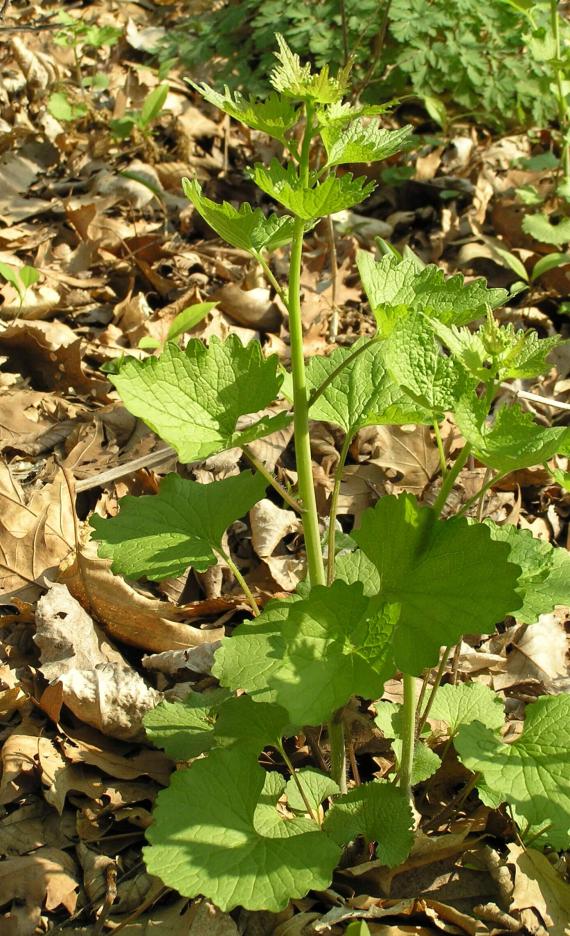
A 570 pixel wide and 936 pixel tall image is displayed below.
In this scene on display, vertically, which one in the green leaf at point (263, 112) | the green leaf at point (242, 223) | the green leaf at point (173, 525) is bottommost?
the green leaf at point (173, 525)

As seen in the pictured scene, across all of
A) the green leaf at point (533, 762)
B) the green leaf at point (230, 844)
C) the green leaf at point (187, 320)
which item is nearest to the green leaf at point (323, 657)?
the green leaf at point (230, 844)

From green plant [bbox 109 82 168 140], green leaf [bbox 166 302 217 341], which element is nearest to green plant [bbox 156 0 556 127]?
green plant [bbox 109 82 168 140]

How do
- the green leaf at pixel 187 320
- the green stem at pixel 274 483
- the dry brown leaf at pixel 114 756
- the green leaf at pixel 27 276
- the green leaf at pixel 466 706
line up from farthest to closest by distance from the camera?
the green leaf at pixel 27 276 → the green leaf at pixel 187 320 → the dry brown leaf at pixel 114 756 → the green leaf at pixel 466 706 → the green stem at pixel 274 483

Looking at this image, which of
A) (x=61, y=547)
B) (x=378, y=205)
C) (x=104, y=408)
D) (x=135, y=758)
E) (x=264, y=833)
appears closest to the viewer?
(x=264, y=833)

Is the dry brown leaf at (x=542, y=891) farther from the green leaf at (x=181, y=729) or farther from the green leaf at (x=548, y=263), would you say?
the green leaf at (x=548, y=263)

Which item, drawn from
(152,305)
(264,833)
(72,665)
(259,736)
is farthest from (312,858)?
(152,305)

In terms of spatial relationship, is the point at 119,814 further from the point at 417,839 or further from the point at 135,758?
the point at 417,839

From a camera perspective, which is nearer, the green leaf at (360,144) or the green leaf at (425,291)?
the green leaf at (360,144)
